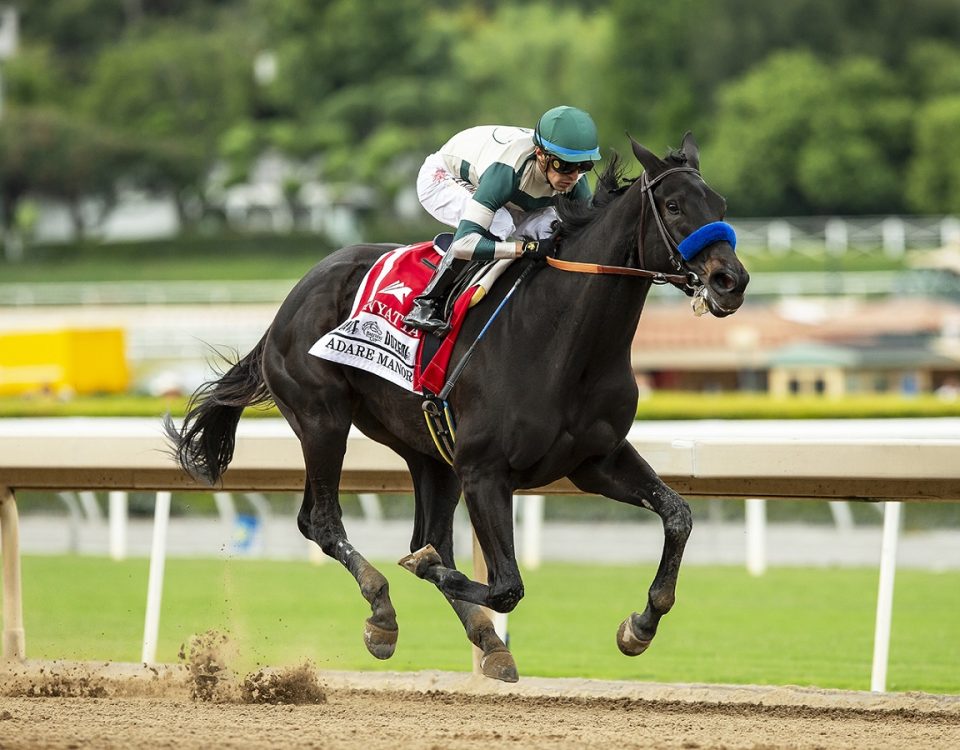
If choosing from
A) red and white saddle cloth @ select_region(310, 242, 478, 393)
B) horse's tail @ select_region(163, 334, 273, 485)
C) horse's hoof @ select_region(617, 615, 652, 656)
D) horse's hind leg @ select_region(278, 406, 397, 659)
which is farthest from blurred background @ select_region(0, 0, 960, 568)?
horse's hoof @ select_region(617, 615, 652, 656)

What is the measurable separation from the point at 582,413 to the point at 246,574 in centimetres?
592

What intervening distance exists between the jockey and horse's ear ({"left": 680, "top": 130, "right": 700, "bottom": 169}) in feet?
1.01

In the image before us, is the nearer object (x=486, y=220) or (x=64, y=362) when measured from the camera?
(x=486, y=220)

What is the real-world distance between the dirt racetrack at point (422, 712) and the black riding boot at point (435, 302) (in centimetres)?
132

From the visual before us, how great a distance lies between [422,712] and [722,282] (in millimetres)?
1924

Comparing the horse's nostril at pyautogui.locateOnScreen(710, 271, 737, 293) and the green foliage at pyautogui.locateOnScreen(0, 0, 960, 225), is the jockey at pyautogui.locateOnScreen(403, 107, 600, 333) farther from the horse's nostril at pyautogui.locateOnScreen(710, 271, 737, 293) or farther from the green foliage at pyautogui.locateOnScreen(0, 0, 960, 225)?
the green foliage at pyautogui.locateOnScreen(0, 0, 960, 225)

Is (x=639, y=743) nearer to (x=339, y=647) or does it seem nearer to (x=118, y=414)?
(x=339, y=647)

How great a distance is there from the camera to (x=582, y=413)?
205 inches

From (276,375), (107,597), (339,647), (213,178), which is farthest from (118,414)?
(213,178)

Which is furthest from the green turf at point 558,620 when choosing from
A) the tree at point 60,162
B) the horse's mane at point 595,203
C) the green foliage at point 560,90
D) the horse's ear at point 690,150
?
the tree at point 60,162

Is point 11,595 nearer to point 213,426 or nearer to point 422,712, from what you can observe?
point 213,426

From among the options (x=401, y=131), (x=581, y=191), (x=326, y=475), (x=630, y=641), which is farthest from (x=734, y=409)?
(x=401, y=131)

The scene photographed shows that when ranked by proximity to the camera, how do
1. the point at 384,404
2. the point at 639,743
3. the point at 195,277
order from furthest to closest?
the point at 195,277, the point at 384,404, the point at 639,743

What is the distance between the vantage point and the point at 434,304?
553 centimetres
